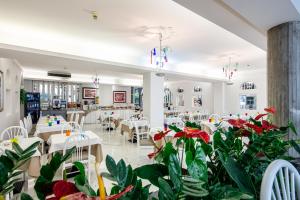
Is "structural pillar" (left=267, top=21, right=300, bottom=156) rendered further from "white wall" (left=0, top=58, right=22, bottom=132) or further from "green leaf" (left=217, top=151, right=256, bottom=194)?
"white wall" (left=0, top=58, right=22, bottom=132)

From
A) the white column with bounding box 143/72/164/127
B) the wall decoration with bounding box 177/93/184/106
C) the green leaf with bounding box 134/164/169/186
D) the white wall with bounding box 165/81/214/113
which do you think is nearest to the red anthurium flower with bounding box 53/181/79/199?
the green leaf with bounding box 134/164/169/186

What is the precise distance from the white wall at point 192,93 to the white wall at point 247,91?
2.93 ft

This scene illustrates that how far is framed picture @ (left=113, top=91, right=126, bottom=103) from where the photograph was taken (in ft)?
41.1

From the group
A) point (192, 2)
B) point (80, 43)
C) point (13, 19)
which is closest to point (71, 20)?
point (13, 19)

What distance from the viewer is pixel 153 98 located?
628 cm

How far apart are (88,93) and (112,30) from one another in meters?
8.65

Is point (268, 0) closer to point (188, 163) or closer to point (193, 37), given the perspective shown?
point (188, 163)

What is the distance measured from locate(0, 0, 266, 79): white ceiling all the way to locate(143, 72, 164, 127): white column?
0.70 meters

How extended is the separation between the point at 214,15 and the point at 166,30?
4.78 ft

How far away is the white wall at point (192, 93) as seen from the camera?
10.0 m

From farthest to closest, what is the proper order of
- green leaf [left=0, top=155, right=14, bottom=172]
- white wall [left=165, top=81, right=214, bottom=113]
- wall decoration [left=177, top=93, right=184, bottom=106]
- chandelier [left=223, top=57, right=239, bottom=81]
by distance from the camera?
wall decoration [left=177, top=93, right=184, bottom=106] → white wall [left=165, top=81, right=214, bottom=113] → chandelier [left=223, top=57, right=239, bottom=81] → green leaf [left=0, top=155, right=14, bottom=172]

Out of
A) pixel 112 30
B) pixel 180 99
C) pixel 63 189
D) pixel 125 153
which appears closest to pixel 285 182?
pixel 63 189

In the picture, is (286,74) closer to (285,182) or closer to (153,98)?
(285,182)

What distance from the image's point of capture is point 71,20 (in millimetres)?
3215
